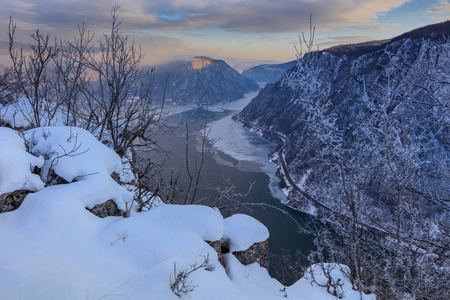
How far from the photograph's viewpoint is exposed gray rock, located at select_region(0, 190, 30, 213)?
390 centimetres

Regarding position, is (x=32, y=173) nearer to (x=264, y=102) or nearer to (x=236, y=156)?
(x=236, y=156)

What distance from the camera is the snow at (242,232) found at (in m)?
5.86

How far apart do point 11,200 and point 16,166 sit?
57cm

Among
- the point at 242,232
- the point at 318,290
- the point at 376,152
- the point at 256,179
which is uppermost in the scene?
the point at 376,152

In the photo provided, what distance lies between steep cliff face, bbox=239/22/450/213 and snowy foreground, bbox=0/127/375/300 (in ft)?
16.5

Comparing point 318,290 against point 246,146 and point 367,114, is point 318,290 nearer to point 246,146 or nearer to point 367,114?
point 367,114

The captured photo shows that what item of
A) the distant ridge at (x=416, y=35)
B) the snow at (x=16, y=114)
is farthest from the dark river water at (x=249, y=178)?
the distant ridge at (x=416, y=35)

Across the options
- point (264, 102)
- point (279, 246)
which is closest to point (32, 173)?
point (279, 246)

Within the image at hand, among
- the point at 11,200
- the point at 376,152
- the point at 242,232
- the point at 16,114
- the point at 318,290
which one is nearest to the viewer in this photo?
the point at 11,200

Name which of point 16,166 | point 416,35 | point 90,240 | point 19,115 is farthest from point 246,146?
point 90,240

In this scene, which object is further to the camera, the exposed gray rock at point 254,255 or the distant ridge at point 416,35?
the distant ridge at point 416,35

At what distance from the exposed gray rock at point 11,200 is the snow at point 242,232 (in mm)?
4040

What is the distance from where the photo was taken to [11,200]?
4.00 metres

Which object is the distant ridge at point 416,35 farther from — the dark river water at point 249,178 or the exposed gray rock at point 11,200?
the exposed gray rock at point 11,200
